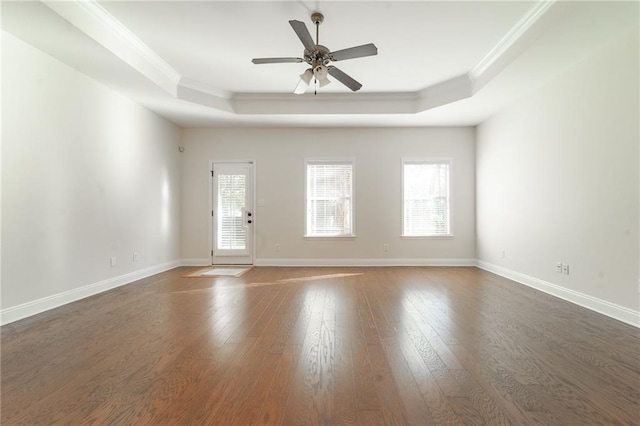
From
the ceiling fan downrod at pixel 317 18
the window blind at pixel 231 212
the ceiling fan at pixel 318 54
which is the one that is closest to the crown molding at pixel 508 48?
the ceiling fan at pixel 318 54

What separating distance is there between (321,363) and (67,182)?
12.0 ft

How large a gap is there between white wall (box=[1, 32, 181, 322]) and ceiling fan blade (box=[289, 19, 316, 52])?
2777 mm

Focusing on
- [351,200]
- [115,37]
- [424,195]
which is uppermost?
[115,37]

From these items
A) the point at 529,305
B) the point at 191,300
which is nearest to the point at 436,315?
the point at 529,305

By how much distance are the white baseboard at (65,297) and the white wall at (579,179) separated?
5.85 m

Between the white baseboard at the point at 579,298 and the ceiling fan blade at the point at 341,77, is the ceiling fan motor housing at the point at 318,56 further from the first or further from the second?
the white baseboard at the point at 579,298

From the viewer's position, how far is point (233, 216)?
646 centimetres

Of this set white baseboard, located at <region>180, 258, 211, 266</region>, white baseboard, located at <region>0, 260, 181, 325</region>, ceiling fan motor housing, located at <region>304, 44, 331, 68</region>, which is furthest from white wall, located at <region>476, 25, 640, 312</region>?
white baseboard, located at <region>0, 260, 181, 325</region>

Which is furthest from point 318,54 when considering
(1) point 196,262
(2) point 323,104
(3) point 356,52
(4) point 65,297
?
(1) point 196,262

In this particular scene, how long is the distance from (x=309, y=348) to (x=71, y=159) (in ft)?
11.9

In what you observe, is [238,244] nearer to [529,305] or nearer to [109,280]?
[109,280]

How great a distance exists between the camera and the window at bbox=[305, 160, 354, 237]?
255 inches

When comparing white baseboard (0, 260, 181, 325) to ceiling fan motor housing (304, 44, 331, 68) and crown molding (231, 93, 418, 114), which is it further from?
ceiling fan motor housing (304, 44, 331, 68)

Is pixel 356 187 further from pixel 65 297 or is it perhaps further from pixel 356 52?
pixel 65 297
